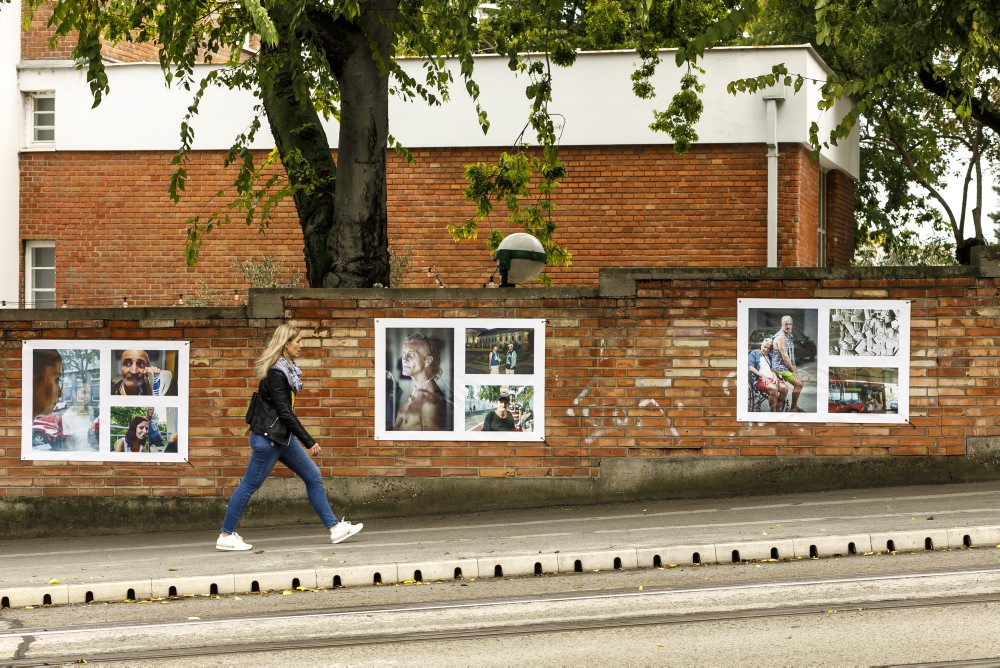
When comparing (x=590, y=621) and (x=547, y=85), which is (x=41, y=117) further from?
(x=590, y=621)

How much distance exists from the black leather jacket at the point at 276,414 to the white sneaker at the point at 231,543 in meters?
0.88

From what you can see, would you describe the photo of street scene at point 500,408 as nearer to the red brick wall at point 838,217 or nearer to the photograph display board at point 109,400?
the photograph display board at point 109,400

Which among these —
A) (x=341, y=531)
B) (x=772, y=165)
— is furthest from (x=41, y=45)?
(x=341, y=531)

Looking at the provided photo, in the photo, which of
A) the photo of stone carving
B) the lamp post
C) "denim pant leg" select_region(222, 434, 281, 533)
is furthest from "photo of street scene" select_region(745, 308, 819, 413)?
"denim pant leg" select_region(222, 434, 281, 533)

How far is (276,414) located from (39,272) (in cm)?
1320

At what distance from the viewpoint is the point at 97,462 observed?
40.7 feet

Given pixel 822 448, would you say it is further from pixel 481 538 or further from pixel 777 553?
pixel 481 538

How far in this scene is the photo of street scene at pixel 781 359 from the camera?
12.1m

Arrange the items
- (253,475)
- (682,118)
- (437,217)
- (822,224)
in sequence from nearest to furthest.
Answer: (253,475)
(682,118)
(437,217)
(822,224)

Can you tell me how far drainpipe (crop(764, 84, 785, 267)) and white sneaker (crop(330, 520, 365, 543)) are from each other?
33.6ft

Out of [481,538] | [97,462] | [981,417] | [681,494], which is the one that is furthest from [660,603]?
[97,462]

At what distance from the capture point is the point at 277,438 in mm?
10578

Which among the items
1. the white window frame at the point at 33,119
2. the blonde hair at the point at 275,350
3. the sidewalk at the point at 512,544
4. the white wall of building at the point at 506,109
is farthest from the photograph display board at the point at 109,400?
the white window frame at the point at 33,119

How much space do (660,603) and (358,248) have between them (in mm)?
6017
